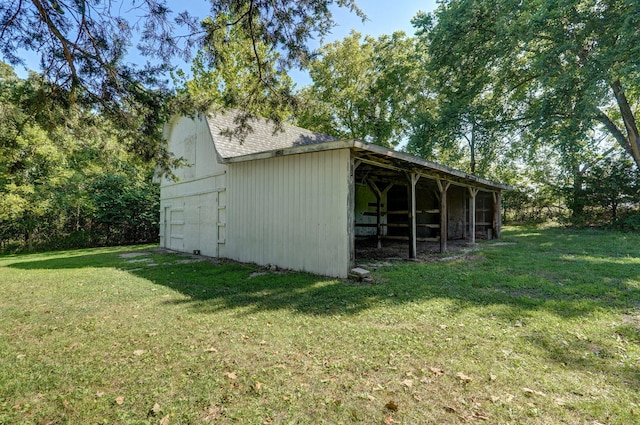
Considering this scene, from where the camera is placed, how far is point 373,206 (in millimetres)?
13453

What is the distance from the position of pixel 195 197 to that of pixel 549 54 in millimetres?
13266

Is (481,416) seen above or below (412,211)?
below

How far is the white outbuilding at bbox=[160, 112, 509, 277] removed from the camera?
595 cm

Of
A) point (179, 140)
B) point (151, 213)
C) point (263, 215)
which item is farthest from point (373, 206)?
point (151, 213)

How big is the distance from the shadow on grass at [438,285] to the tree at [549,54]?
19.1ft

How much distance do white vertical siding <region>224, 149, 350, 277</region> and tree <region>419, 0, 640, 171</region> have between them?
9581mm

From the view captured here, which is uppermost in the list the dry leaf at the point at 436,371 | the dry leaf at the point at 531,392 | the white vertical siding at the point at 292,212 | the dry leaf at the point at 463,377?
the white vertical siding at the point at 292,212

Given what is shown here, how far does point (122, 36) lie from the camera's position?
4.44 meters

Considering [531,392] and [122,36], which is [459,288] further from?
[122,36]

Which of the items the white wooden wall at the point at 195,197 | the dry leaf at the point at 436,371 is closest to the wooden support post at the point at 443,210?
the white wooden wall at the point at 195,197

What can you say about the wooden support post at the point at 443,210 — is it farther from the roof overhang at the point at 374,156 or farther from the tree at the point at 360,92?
the tree at the point at 360,92

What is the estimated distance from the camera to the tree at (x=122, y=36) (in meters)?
4.09

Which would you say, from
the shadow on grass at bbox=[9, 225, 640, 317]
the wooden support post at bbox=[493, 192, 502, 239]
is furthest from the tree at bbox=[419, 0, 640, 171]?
the shadow on grass at bbox=[9, 225, 640, 317]

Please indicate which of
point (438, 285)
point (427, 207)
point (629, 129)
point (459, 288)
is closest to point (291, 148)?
point (438, 285)
